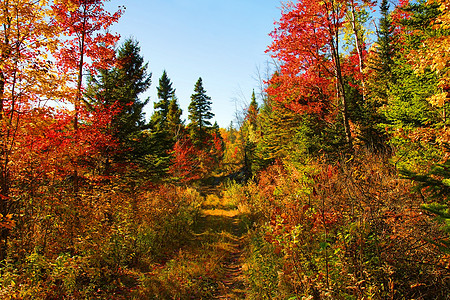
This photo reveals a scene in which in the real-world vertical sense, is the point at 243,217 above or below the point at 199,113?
below

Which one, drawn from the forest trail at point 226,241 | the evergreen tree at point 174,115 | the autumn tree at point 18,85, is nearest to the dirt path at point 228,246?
the forest trail at point 226,241

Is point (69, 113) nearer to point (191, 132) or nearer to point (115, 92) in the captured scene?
point (115, 92)

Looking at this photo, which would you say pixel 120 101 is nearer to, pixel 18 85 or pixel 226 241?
pixel 18 85

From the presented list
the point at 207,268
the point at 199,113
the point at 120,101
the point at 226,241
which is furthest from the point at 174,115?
the point at 207,268

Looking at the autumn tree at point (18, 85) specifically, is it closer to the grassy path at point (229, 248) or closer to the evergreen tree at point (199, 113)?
the grassy path at point (229, 248)

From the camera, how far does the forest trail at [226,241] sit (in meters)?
6.42

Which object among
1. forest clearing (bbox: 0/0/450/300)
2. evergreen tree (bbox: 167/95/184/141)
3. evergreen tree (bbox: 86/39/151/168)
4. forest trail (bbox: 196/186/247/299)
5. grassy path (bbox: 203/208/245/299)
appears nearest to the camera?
forest clearing (bbox: 0/0/450/300)

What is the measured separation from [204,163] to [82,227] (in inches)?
1047

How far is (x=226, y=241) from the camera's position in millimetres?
10328

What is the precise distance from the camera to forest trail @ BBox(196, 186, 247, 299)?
642cm

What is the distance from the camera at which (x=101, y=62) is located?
9.19m

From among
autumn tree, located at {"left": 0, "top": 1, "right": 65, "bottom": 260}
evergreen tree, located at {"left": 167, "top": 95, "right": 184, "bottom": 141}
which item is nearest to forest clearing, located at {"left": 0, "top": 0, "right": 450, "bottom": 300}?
autumn tree, located at {"left": 0, "top": 1, "right": 65, "bottom": 260}

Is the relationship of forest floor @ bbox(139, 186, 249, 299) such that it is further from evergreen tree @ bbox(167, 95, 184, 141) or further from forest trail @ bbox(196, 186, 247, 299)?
evergreen tree @ bbox(167, 95, 184, 141)

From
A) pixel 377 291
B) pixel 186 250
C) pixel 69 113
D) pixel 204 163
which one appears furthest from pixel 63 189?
pixel 204 163
